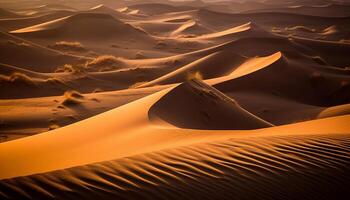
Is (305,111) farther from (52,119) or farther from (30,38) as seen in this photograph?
(30,38)

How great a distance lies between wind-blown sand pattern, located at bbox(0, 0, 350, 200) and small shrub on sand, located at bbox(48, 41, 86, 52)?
0.25 m

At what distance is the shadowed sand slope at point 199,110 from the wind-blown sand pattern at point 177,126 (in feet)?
0.11

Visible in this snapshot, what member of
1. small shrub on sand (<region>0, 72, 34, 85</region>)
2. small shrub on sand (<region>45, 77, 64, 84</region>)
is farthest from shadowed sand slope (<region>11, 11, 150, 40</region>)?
small shrub on sand (<region>0, 72, 34, 85</region>)

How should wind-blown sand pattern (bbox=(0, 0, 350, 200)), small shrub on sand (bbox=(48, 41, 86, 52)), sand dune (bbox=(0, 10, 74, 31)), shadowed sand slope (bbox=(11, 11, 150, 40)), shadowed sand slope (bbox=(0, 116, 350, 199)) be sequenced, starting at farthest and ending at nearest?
sand dune (bbox=(0, 10, 74, 31)) → shadowed sand slope (bbox=(11, 11, 150, 40)) → small shrub on sand (bbox=(48, 41, 86, 52)) → wind-blown sand pattern (bbox=(0, 0, 350, 200)) → shadowed sand slope (bbox=(0, 116, 350, 199))

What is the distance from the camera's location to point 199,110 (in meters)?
8.98

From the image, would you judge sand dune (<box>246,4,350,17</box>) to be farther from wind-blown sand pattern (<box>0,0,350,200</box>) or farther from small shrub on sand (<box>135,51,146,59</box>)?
small shrub on sand (<box>135,51,146,59</box>)

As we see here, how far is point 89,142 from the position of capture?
618cm

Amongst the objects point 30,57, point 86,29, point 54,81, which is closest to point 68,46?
point 30,57

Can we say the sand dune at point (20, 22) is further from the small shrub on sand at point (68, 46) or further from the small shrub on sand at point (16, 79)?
the small shrub on sand at point (16, 79)

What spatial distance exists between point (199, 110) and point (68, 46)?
19996 mm

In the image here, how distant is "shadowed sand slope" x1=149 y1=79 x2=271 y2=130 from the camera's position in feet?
26.8

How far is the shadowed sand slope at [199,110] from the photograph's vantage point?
8164 mm

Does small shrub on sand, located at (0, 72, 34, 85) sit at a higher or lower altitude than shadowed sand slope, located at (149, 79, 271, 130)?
higher

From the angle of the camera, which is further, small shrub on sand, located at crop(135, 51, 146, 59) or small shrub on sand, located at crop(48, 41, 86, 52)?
small shrub on sand, located at crop(48, 41, 86, 52)
